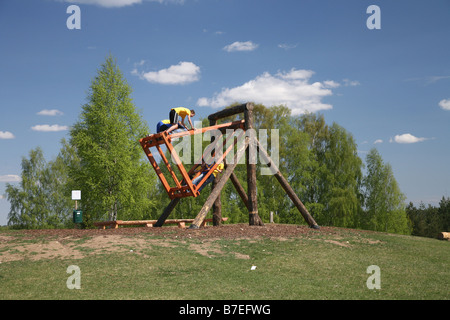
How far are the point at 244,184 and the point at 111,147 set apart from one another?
12525 mm

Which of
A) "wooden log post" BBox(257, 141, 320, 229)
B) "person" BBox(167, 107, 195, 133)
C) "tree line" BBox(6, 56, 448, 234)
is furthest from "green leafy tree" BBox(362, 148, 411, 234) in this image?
"person" BBox(167, 107, 195, 133)

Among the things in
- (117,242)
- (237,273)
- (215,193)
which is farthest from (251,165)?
(237,273)

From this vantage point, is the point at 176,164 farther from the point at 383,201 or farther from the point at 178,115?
the point at 383,201

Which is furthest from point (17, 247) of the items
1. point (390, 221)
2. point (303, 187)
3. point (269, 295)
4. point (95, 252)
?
point (390, 221)

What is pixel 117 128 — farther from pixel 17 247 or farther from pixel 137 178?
pixel 17 247

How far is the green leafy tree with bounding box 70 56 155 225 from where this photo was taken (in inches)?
1018

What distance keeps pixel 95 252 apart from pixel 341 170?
28971 millimetres

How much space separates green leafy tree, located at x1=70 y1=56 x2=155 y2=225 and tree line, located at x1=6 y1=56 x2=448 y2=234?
2.9 inches

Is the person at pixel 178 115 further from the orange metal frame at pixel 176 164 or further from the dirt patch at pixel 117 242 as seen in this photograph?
the dirt patch at pixel 117 242

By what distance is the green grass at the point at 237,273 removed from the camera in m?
7.63

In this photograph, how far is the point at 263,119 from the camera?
35.5 meters

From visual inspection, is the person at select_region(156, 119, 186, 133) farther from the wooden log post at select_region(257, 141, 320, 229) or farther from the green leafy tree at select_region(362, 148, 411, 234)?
the green leafy tree at select_region(362, 148, 411, 234)

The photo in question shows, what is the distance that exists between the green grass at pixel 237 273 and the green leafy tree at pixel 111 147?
13.4 meters

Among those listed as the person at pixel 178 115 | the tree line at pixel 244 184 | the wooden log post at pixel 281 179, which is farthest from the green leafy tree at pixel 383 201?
the person at pixel 178 115
